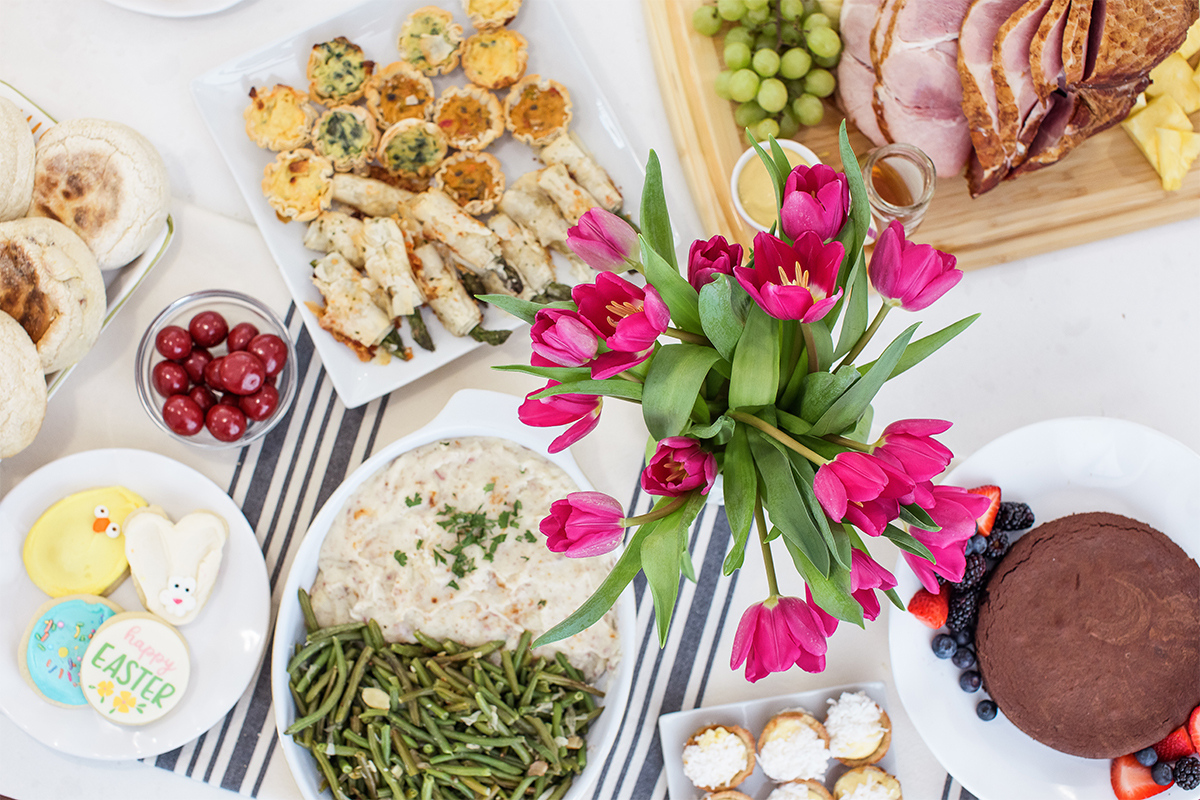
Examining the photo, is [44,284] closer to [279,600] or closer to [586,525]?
[279,600]

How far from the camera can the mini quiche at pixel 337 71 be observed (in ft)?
5.83

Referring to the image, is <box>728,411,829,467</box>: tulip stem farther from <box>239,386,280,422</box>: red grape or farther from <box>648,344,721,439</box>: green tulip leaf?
<box>239,386,280,422</box>: red grape

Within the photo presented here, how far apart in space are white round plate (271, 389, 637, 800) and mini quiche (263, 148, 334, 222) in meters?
0.52

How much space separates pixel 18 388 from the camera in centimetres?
145

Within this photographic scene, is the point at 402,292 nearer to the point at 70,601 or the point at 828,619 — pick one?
the point at 70,601

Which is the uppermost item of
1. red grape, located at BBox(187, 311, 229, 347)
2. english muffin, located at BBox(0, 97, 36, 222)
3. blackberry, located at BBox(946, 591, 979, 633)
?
english muffin, located at BBox(0, 97, 36, 222)

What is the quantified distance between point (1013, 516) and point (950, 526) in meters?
0.78

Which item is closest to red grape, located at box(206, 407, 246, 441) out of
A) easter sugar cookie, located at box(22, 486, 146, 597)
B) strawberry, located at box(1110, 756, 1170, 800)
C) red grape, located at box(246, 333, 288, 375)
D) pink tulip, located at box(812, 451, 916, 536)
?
red grape, located at box(246, 333, 288, 375)

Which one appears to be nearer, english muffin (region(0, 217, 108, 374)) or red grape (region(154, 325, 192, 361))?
english muffin (region(0, 217, 108, 374))

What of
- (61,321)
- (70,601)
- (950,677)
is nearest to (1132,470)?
(950,677)

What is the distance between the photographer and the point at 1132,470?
153 centimetres

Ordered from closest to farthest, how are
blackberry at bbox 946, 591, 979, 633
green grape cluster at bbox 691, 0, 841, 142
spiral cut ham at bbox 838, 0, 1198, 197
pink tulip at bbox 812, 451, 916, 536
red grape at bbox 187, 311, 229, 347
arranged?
pink tulip at bbox 812, 451, 916, 536, spiral cut ham at bbox 838, 0, 1198, 197, blackberry at bbox 946, 591, 979, 633, green grape cluster at bbox 691, 0, 841, 142, red grape at bbox 187, 311, 229, 347

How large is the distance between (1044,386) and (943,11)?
802mm

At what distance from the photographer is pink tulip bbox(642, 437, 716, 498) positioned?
33.5 inches
